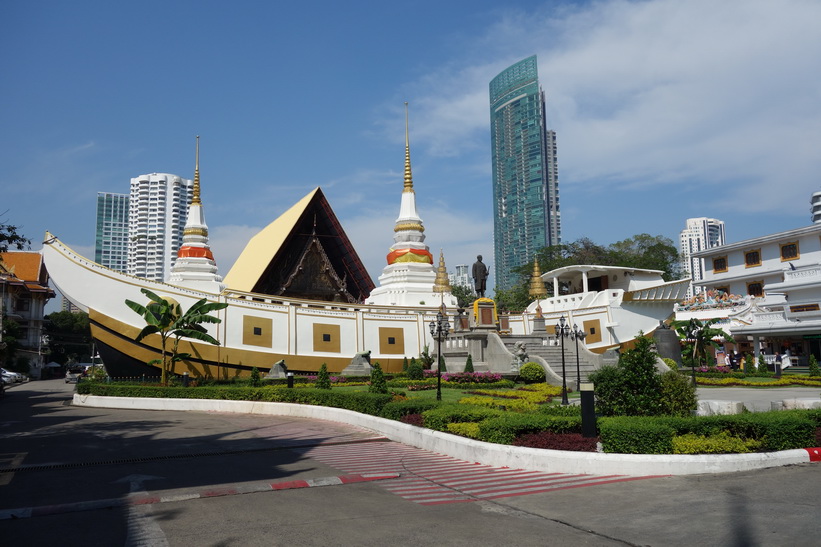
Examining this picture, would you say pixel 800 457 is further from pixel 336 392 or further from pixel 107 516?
pixel 336 392

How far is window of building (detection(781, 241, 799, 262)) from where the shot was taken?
38562 mm

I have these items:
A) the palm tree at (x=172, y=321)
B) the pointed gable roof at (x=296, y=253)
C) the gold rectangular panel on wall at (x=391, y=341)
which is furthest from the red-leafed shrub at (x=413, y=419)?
the pointed gable roof at (x=296, y=253)

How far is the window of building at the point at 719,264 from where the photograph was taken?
143ft

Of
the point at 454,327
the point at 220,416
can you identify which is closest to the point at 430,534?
the point at 220,416

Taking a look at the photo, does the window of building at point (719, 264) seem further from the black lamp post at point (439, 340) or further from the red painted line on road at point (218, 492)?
the red painted line on road at point (218, 492)

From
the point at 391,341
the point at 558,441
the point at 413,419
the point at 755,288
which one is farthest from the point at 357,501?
the point at 755,288

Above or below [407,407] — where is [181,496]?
below

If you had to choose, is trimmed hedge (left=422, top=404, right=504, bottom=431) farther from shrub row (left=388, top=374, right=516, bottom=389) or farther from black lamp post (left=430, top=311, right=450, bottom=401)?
shrub row (left=388, top=374, right=516, bottom=389)

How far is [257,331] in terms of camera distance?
28.0 metres

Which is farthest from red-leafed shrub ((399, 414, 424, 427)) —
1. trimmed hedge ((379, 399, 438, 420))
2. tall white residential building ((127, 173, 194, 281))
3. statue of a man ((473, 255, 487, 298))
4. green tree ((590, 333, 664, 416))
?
tall white residential building ((127, 173, 194, 281))

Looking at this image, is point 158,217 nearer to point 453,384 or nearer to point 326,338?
point 326,338

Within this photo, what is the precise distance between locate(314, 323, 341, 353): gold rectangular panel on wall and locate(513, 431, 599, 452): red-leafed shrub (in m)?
19.7

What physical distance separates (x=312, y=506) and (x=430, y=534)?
1.95 metres

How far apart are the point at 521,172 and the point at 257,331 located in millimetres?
163965
